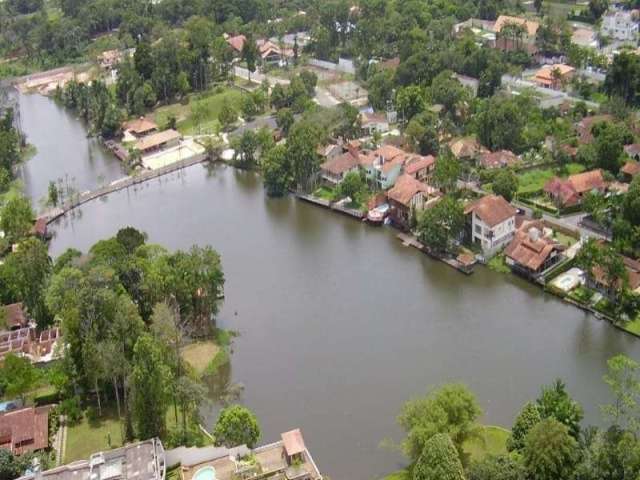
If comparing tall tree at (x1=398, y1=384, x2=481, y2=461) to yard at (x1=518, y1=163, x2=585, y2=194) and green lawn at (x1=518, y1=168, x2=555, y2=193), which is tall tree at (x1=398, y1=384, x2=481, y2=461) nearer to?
yard at (x1=518, y1=163, x2=585, y2=194)

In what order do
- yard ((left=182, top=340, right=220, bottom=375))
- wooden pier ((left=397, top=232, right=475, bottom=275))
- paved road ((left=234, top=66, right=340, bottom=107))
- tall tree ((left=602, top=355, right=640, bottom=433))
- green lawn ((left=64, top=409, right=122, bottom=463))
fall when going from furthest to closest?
paved road ((left=234, top=66, right=340, bottom=107)), wooden pier ((left=397, top=232, right=475, bottom=275)), yard ((left=182, top=340, right=220, bottom=375)), green lawn ((left=64, top=409, right=122, bottom=463)), tall tree ((left=602, top=355, right=640, bottom=433))

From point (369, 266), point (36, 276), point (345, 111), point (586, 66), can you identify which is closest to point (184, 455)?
point (36, 276)

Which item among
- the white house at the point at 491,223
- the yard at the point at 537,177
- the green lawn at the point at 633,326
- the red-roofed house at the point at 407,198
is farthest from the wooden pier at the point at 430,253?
the green lawn at the point at 633,326

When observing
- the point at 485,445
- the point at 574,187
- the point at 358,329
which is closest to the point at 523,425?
the point at 485,445

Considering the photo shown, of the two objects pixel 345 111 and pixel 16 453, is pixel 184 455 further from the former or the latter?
pixel 345 111

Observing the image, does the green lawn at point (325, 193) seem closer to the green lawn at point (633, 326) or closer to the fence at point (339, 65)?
the green lawn at point (633, 326)

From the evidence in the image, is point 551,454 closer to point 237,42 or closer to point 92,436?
point 92,436

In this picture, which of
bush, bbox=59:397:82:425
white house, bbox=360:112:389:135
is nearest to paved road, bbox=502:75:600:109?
white house, bbox=360:112:389:135
